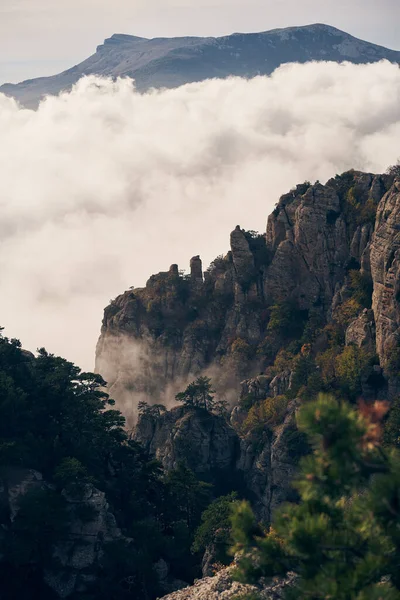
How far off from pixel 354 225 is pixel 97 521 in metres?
67.4

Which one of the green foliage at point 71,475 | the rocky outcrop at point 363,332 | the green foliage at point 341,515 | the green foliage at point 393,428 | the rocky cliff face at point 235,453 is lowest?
the green foliage at point 341,515

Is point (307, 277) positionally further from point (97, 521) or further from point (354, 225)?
point (97, 521)

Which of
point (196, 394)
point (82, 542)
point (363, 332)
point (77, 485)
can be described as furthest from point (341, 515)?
point (196, 394)

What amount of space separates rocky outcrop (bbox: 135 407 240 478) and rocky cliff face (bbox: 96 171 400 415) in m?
11.9

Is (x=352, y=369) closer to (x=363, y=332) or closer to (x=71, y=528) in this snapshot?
(x=363, y=332)

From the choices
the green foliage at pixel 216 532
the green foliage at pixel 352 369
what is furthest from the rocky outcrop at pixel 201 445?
the green foliage at pixel 216 532

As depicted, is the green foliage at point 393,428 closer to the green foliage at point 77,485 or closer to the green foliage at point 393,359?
the green foliage at point 393,359

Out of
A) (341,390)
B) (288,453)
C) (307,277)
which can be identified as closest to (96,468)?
(288,453)

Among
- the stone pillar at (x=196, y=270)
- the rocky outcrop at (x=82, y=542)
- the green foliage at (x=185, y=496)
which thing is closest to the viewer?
the rocky outcrop at (x=82, y=542)

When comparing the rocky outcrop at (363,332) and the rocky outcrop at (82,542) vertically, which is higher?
the rocky outcrop at (363,332)

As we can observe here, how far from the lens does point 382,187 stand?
116 metres

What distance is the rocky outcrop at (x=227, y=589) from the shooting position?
4309 cm

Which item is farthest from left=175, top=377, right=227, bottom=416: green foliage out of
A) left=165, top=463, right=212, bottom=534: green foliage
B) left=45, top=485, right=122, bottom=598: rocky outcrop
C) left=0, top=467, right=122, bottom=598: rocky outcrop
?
left=0, top=467, right=122, bottom=598: rocky outcrop

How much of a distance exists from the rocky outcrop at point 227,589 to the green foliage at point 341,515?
16487 mm
